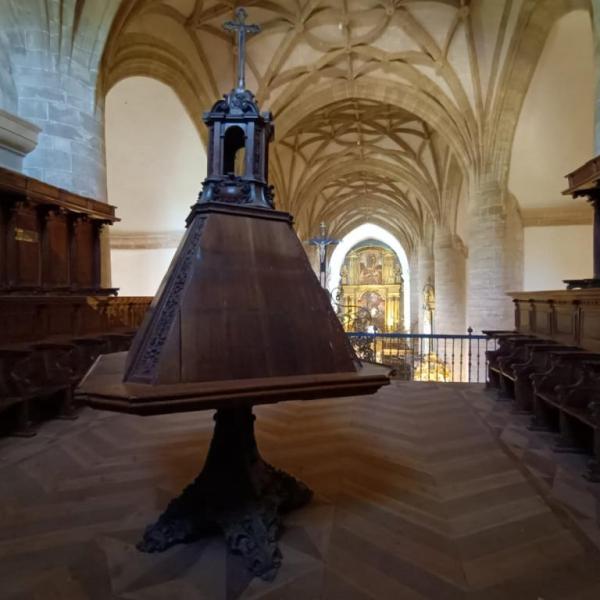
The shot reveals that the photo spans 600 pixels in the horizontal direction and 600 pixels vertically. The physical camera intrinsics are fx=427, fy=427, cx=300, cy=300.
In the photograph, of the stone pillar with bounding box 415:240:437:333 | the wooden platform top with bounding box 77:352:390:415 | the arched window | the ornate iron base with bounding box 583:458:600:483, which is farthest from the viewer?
the stone pillar with bounding box 415:240:437:333

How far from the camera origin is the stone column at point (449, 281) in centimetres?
1658

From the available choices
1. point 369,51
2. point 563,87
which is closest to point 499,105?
point 563,87

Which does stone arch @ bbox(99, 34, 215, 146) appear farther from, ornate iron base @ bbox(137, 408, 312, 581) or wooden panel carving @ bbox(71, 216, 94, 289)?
ornate iron base @ bbox(137, 408, 312, 581)

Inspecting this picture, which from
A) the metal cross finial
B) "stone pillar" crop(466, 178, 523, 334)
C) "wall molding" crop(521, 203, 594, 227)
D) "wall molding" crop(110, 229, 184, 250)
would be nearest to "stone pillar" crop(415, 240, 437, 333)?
"wall molding" crop(521, 203, 594, 227)

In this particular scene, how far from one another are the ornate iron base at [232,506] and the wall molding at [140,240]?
38.6ft

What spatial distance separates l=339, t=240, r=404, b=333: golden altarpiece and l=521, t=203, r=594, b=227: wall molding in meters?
27.5

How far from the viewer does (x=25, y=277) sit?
18.9ft

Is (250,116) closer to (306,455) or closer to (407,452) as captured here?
(306,455)

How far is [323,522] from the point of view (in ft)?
8.12

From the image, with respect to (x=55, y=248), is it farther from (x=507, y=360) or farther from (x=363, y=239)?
(x=363, y=239)

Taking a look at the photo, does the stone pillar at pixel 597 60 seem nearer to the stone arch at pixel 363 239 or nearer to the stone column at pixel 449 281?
the stone column at pixel 449 281

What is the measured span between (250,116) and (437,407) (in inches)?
160

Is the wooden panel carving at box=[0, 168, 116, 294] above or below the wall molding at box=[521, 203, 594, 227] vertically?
below

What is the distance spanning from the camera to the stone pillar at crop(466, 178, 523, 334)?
34.0 ft
